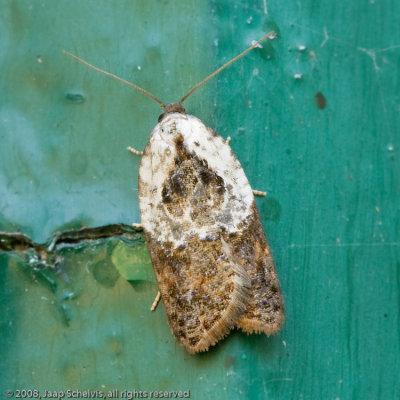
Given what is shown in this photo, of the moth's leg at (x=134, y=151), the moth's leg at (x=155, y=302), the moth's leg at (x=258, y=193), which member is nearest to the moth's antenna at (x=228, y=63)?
the moth's leg at (x=134, y=151)

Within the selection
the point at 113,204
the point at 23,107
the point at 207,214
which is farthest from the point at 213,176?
the point at 23,107

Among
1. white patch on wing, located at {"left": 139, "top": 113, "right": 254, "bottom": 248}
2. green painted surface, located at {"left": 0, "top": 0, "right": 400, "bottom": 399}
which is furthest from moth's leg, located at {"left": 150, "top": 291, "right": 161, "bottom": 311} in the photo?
white patch on wing, located at {"left": 139, "top": 113, "right": 254, "bottom": 248}

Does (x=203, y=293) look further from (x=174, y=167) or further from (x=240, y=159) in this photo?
(x=240, y=159)

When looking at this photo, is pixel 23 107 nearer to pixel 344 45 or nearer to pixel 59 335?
pixel 59 335

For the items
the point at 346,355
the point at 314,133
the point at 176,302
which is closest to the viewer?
the point at 176,302

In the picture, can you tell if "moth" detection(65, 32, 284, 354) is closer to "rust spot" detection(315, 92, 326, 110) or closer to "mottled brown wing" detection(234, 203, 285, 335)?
"mottled brown wing" detection(234, 203, 285, 335)
